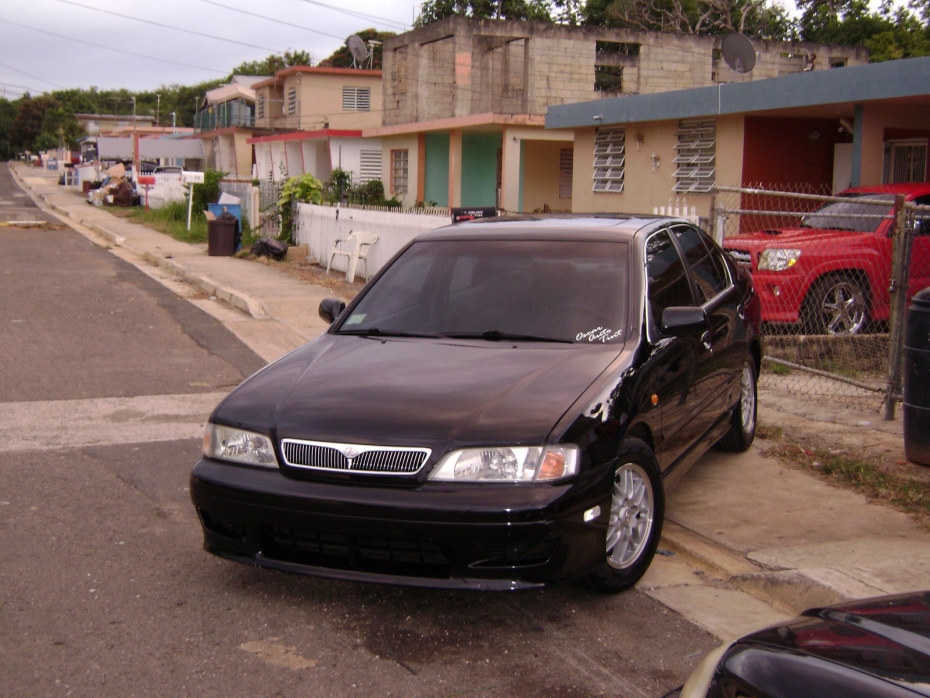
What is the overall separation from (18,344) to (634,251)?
7673 millimetres

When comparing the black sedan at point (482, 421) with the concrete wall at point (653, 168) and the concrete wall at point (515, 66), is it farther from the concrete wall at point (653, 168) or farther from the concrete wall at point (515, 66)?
the concrete wall at point (515, 66)

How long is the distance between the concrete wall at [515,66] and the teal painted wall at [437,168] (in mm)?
2010

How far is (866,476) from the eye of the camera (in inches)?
244

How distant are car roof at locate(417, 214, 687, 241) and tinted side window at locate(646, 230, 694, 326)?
0.12 m

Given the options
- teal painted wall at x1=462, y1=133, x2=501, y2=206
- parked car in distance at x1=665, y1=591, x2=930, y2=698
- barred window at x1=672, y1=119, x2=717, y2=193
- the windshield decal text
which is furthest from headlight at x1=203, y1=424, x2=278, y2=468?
teal painted wall at x1=462, y1=133, x2=501, y2=206

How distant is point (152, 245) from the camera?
75.6ft

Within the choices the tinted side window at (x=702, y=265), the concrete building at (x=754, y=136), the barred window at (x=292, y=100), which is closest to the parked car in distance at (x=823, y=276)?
the concrete building at (x=754, y=136)

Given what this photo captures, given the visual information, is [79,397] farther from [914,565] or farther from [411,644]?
[914,565]

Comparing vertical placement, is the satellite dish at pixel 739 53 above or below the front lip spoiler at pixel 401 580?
above

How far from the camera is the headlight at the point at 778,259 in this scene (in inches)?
412

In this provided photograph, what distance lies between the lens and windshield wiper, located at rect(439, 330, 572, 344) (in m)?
4.95

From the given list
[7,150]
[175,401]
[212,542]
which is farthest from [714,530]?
[7,150]

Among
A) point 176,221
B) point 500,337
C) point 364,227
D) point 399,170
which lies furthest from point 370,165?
point 500,337

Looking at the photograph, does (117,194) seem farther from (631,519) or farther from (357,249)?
(631,519)
